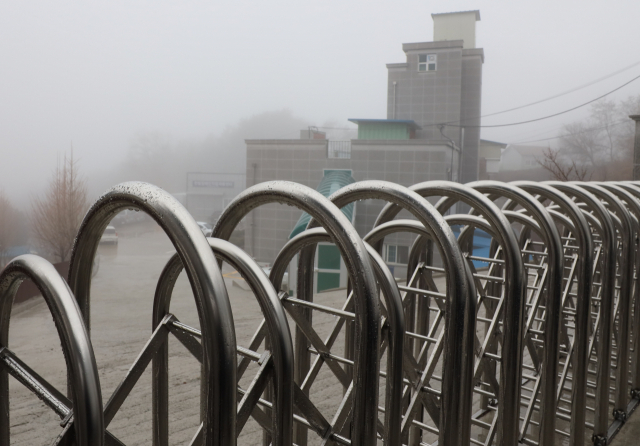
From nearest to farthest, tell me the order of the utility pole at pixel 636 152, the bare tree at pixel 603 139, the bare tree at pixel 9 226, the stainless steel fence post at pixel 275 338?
the stainless steel fence post at pixel 275 338, the utility pole at pixel 636 152, the bare tree at pixel 9 226, the bare tree at pixel 603 139

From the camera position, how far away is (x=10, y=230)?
613 centimetres

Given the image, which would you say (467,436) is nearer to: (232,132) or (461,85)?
(461,85)

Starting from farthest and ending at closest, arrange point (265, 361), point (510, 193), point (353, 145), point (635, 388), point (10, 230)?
point (353, 145) < point (10, 230) < point (635, 388) < point (510, 193) < point (265, 361)

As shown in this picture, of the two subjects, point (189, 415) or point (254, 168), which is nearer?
point (189, 415)

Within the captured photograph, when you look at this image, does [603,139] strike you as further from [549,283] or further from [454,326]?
[454,326]

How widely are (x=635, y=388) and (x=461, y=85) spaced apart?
12759mm

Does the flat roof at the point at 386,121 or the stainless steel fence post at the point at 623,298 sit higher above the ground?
the flat roof at the point at 386,121

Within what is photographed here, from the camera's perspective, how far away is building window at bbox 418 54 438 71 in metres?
13.0

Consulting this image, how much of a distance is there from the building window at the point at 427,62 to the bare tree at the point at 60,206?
27.8 ft

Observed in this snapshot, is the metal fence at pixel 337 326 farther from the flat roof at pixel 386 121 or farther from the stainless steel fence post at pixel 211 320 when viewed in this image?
the flat roof at pixel 386 121

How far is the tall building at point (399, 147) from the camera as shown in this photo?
1105 centimetres

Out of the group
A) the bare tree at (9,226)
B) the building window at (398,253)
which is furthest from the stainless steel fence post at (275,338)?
the building window at (398,253)

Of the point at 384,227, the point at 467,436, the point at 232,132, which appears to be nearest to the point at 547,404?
the point at 467,436

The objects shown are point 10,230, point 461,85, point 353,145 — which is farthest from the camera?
point 461,85
